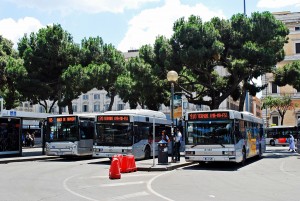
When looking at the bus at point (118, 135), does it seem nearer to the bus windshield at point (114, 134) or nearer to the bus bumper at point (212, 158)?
the bus windshield at point (114, 134)

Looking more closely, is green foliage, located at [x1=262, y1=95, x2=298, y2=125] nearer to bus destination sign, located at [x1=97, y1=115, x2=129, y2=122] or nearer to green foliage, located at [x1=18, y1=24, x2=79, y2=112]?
green foliage, located at [x1=18, y1=24, x2=79, y2=112]

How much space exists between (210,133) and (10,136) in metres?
14.8

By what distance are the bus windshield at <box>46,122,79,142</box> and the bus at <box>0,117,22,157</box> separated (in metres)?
3.42

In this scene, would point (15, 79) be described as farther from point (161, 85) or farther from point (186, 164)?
point (186, 164)

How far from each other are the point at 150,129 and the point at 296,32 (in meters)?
48.6

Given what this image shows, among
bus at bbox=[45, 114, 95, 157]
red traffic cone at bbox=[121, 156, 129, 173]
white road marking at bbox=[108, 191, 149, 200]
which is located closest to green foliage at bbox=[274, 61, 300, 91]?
bus at bbox=[45, 114, 95, 157]

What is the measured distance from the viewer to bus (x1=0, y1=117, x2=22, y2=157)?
2783 cm

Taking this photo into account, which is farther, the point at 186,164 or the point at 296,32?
the point at 296,32

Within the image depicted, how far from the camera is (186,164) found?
22.4 meters

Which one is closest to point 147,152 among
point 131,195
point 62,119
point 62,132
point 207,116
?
point 62,132

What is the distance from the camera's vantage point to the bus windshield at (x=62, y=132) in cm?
2594

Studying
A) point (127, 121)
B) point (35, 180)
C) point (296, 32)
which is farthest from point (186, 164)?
point (296, 32)

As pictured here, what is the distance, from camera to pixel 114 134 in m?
23.5

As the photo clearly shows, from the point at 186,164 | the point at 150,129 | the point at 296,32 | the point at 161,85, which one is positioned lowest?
the point at 186,164
